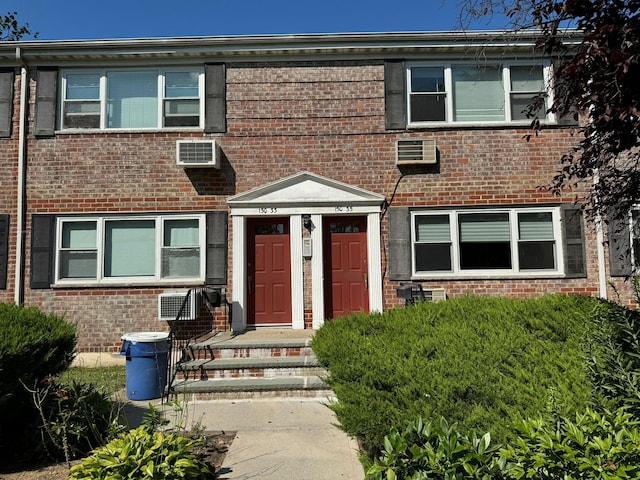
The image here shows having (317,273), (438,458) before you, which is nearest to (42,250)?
(317,273)

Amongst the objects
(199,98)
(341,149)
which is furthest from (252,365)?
(199,98)

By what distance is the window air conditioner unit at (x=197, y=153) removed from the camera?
7723 mm

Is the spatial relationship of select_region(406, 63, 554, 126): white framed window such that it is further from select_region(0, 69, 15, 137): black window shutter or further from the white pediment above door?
select_region(0, 69, 15, 137): black window shutter

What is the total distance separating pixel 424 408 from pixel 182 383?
4.37m

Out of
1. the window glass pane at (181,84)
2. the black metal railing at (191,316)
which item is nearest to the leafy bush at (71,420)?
the black metal railing at (191,316)

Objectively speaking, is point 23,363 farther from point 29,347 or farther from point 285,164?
point 285,164

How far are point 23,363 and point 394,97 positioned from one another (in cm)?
724

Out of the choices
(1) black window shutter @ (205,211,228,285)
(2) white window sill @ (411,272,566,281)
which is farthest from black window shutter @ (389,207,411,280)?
(1) black window shutter @ (205,211,228,285)

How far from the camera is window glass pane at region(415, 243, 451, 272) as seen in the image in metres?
8.01

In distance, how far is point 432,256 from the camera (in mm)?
8031

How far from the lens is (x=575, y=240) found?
7.85m

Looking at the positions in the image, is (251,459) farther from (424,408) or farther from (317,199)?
(317,199)

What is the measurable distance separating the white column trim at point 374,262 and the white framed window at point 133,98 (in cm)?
394

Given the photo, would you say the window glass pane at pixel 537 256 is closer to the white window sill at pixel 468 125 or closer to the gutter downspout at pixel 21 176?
the white window sill at pixel 468 125
